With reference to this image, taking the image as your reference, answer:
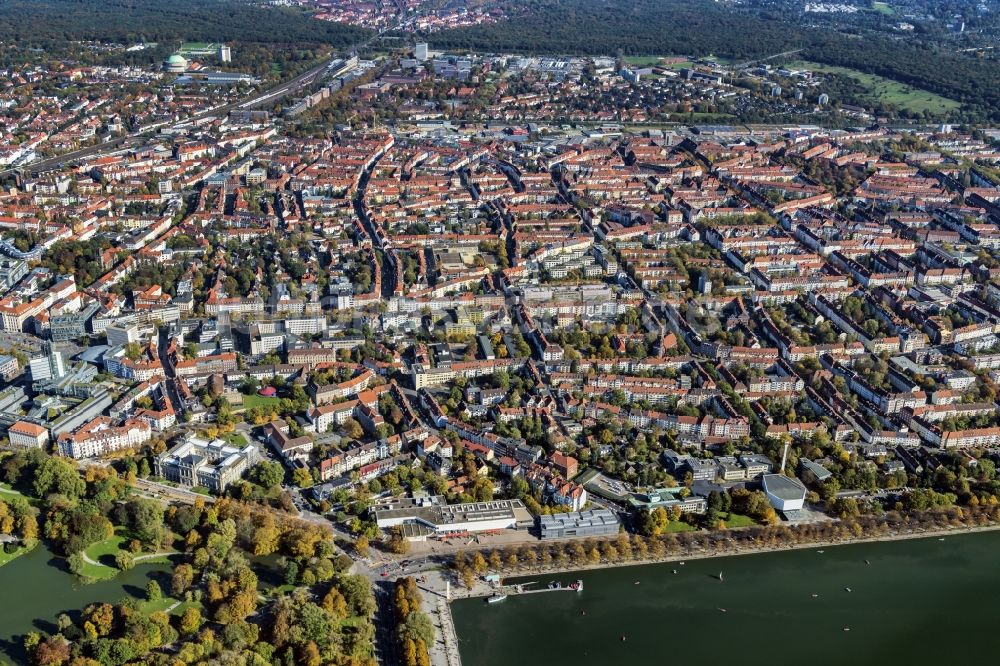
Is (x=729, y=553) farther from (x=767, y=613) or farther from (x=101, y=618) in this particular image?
(x=101, y=618)

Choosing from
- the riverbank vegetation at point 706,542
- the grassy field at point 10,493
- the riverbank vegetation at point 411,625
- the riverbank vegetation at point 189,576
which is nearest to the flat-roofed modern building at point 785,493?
the riverbank vegetation at point 706,542

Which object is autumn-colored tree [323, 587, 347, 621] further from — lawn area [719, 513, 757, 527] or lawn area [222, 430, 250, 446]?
lawn area [719, 513, 757, 527]

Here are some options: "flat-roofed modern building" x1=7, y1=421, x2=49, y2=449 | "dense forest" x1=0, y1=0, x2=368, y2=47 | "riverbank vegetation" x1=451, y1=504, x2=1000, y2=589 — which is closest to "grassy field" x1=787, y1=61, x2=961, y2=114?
"dense forest" x1=0, y1=0, x2=368, y2=47

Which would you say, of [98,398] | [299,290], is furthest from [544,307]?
[98,398]

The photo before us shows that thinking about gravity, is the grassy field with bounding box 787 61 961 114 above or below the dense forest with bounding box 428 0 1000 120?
below

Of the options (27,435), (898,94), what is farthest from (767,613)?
(898,94)

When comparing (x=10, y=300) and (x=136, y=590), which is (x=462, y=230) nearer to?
(x=10, y=300)
